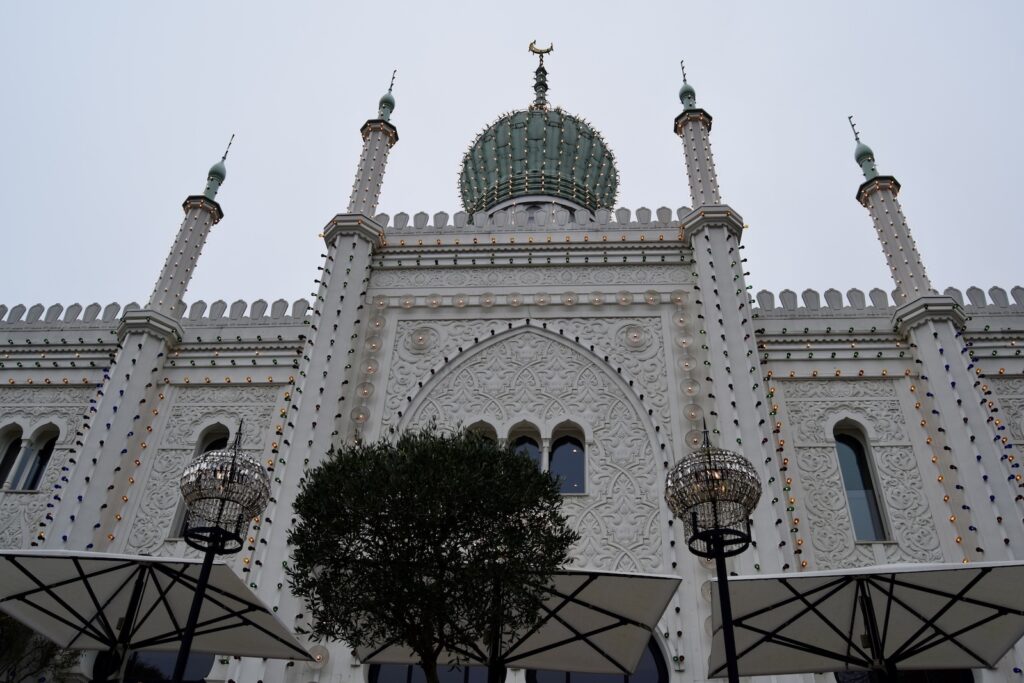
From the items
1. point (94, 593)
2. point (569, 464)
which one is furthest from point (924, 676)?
point (94, 593)

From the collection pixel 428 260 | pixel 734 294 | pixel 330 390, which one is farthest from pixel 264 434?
pixel 734 294

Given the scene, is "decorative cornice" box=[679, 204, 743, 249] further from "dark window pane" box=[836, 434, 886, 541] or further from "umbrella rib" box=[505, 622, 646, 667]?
"umbrella rib" box=[505, 622, 646, 667]

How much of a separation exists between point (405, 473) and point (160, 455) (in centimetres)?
759

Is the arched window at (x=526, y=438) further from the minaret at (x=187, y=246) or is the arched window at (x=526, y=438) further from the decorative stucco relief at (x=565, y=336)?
the minaret at (x=187, y=246)

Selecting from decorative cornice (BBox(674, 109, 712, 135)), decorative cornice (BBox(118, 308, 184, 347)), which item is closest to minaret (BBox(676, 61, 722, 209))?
decorative cornice (BBox(674, 109, 712, 135))

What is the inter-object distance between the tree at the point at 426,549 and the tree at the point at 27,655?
4.75 meters

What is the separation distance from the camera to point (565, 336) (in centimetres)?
1417

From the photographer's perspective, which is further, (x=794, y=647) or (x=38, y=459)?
(x=38, y=459)

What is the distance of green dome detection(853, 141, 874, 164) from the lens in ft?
54.1

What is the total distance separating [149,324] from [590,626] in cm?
988

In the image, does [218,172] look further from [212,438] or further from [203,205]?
[212,438]

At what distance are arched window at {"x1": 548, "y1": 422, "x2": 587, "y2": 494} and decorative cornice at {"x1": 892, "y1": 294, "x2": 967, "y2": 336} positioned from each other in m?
5.87

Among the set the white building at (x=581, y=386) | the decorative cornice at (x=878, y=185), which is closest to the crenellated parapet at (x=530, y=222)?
the white building at (x=581, y=386)

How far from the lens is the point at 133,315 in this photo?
49.1 feet
